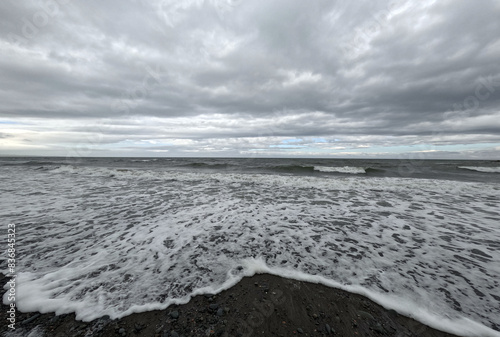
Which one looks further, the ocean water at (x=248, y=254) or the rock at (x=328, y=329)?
the ocean water at (x=248, y=254)

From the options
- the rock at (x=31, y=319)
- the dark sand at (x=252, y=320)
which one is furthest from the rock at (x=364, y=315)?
the rock at (x=31, y=319)

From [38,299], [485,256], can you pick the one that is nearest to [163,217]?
[38,299]

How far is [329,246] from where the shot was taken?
4684 millimetres

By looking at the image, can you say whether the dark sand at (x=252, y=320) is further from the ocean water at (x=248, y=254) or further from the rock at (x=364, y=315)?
the ocean water at (x=248, y=254)

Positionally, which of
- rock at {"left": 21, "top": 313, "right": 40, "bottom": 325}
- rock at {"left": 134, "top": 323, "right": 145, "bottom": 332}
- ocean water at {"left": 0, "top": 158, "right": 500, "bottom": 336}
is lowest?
ocean water at {"left": 0, "top": 158, "right": 500, "bottom": 336}

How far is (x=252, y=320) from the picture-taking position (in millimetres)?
2580

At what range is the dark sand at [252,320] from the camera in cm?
240

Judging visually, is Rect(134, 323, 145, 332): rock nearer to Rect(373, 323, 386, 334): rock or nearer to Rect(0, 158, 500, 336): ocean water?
Rect(0, 158, 500, 336): ocean water

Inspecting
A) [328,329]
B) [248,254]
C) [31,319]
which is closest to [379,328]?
[328,329]

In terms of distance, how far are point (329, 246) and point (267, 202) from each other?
450 cm

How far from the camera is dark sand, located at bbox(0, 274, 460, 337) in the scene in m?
2.40

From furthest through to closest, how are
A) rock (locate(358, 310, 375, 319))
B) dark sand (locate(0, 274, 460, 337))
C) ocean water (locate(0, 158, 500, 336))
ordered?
ocean water (locate(0, 158, 500, 336)) < rock (locate(358, 310, 375, 319)) < dark sand (locate(0, 274, 460, 337))

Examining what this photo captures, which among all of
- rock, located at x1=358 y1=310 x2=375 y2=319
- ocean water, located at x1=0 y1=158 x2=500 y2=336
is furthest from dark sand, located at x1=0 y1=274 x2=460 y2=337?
ocean water, located at x1=0 y1=158 x2=500 y2=336

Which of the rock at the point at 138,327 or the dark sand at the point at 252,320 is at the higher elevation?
the rock at the point at 138,327
